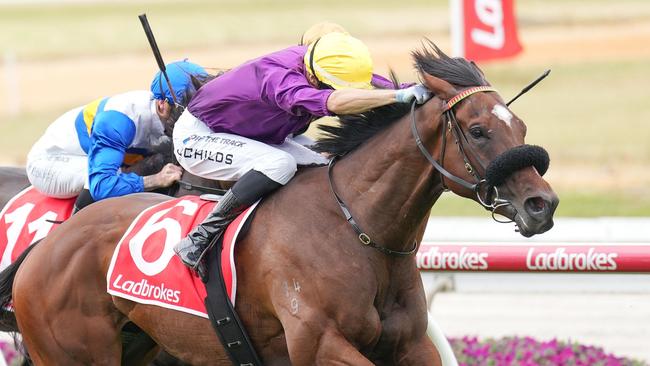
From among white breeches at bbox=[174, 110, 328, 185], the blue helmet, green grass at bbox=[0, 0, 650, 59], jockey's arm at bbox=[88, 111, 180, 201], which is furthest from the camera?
green grass at bbox=[0, 0, 650, 59]

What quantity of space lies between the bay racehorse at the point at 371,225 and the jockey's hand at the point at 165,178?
35.5 inches

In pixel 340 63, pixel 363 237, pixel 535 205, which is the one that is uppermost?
pixel 340 63

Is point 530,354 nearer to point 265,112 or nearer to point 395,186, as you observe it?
point 395,186

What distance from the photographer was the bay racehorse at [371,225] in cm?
443

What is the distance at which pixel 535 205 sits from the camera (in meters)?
4.26

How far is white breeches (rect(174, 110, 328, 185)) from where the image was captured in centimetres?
502

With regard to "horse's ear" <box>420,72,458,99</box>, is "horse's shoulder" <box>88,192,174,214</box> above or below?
below

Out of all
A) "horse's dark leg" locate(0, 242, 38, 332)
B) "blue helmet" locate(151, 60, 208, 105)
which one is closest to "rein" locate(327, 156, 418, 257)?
"blue helmet" locate(151, 60, 208, 105)

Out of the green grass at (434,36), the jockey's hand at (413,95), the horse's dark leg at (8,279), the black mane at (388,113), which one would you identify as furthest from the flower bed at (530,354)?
the green grass at (434,36)

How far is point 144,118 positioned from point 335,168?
1.52 m

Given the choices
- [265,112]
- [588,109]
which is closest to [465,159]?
[265,112]

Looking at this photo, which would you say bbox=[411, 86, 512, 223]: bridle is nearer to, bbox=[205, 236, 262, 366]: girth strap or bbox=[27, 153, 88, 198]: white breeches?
bbox=[205, 236, 262, 366]: girth strap

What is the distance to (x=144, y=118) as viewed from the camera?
20.2 feet

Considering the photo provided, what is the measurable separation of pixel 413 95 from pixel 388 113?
21cm
